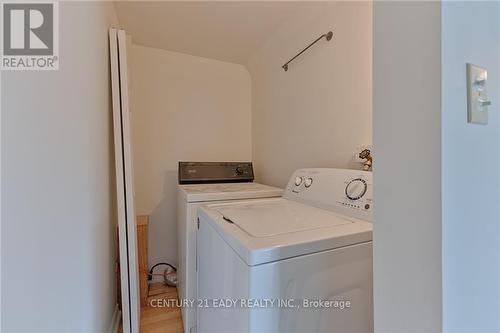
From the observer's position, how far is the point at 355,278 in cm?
85

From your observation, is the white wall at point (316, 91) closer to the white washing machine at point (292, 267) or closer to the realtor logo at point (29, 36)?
the white washing machine at point (292, 267)

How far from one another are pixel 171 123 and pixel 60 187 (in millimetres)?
1636

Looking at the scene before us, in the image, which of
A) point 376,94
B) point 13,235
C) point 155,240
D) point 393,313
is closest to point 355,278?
point 393,313

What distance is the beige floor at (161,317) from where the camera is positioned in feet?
5.48

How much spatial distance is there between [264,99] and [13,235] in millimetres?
2137

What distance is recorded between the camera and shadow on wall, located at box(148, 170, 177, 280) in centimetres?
233

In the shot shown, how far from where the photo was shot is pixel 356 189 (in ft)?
3.66

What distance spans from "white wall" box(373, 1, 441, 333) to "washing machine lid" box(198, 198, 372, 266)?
269 mm

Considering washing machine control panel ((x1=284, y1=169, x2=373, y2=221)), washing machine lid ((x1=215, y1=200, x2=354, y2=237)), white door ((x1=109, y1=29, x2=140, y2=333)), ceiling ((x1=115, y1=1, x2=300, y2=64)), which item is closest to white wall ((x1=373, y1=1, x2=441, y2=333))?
washing machine lid ((x1=215, y1=200, x2=354, y2=237))

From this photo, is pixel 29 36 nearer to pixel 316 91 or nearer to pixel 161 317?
pixel 316 91
